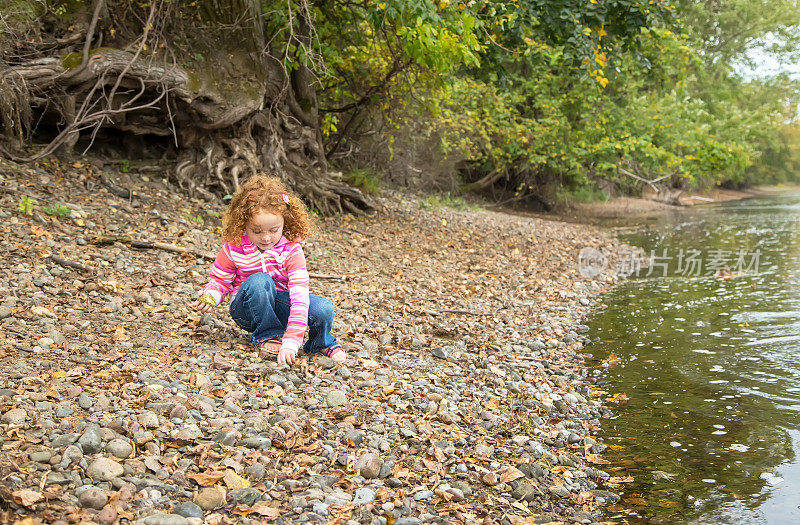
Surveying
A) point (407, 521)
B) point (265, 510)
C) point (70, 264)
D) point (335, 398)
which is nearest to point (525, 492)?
point (407, 521)

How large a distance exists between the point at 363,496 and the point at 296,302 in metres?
1.90

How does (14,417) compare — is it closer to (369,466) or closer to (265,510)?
(265,510)

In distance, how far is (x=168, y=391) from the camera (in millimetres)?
4051

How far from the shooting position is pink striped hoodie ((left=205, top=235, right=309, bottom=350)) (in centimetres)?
493

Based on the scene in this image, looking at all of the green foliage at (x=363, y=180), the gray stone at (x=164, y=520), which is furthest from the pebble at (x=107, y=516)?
the green foliage at (x=363, y=180)

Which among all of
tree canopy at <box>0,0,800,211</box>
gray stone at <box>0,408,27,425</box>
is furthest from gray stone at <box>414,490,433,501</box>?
tree canopy at <box>0,0,800,211</box>

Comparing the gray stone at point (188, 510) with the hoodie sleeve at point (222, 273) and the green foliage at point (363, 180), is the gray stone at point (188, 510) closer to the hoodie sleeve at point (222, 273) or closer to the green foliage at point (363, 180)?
the hoodie sleeve at point (222, 273)

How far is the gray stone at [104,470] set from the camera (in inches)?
120

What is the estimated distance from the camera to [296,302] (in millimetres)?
4957

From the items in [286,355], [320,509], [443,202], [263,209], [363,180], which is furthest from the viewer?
[443,202]

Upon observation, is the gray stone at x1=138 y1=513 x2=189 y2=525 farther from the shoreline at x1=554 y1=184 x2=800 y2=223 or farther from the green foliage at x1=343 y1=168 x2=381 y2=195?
the shoreline at x1=554 y1=184 x2=800 y2=223

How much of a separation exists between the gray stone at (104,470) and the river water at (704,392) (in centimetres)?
262

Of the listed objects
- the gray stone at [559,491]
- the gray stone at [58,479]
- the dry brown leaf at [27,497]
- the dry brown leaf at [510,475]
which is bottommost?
the gray stone at [559,491]

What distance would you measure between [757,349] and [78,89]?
29.6ft
